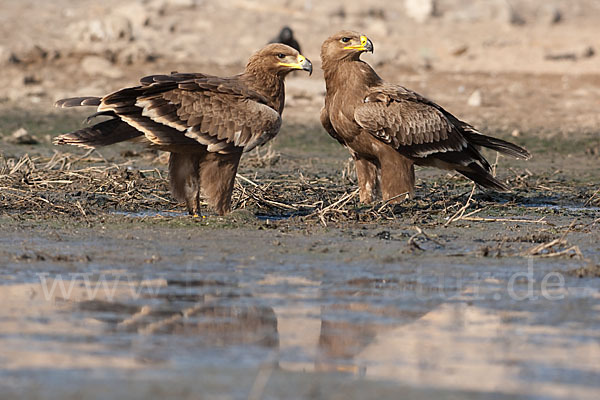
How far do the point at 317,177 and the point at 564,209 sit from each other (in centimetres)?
263

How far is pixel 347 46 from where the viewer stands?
8625 millimetres

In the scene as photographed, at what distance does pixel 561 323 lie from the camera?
497cm

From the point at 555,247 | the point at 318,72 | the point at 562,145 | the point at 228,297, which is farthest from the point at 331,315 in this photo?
the point at 318,72

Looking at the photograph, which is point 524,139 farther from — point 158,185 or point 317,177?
point 158,185

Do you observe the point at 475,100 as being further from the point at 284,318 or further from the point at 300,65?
the point at 284,318

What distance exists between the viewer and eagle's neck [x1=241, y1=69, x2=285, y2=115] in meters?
8.16

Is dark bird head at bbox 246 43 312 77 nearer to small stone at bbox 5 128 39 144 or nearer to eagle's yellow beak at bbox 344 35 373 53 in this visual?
eagle's yellow beak at bbox 344 35 373 53

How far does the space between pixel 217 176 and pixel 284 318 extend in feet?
9.83

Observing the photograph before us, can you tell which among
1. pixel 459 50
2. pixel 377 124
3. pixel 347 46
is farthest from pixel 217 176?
pixel 459 50

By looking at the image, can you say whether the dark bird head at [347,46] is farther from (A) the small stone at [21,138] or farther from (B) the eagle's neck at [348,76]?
(A) the small stone at [21,138]

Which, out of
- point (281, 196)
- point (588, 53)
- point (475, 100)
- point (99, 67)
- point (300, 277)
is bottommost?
point (300, 277)

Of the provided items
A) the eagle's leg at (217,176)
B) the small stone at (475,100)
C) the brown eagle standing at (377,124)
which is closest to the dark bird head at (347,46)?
the brown eagle standing at (377,124)

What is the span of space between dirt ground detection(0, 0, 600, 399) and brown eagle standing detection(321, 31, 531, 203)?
284 mm

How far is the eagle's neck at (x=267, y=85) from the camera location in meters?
8.16
